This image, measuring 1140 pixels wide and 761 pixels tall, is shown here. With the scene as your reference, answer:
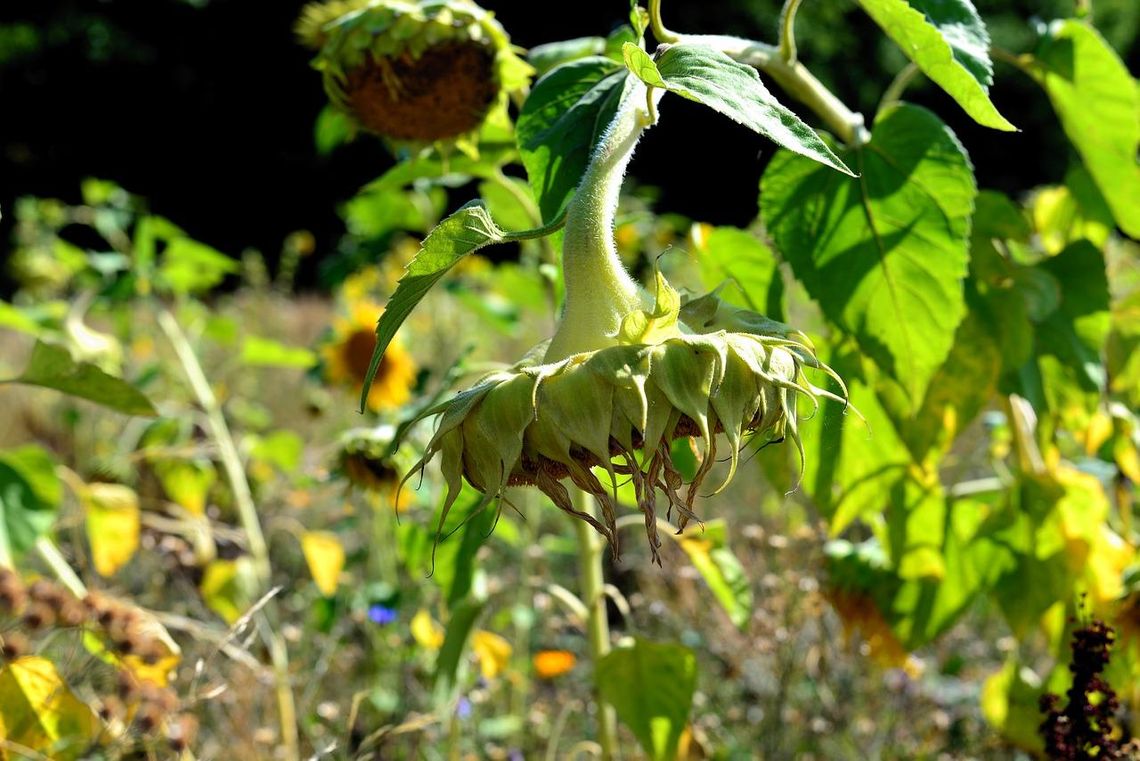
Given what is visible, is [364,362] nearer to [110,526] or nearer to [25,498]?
[110,526]

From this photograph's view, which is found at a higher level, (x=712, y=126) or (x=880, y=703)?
(x=880, y=703)

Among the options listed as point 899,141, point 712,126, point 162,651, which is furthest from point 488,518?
point 712,126

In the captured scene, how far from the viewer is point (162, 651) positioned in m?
0.78

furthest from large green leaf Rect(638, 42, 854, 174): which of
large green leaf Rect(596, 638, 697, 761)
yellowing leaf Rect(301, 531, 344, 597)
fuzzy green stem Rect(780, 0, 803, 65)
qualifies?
yellowing leaf Rect(301, 531, 344, 597)

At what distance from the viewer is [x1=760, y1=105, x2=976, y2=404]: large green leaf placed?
60cm

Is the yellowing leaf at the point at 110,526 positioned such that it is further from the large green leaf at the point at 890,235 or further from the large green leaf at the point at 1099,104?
the large green leaf at the point at 1099,104

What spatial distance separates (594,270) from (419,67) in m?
0.35

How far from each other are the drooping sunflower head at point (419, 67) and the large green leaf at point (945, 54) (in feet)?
0.94

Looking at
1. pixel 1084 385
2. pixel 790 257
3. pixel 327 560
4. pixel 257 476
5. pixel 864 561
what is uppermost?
pixel 790 257

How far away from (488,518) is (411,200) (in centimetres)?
67

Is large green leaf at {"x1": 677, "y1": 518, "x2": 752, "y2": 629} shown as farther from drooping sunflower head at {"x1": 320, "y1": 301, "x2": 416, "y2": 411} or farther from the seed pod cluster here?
drooping sunflower head at {"x1": 320, "y1": 301, "x2": 416, "y2": 411}

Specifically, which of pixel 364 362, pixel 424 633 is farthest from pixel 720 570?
pixel 364 362

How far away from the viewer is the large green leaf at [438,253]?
0.42m

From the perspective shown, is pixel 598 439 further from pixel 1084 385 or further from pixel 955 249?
pixel 1084 385
